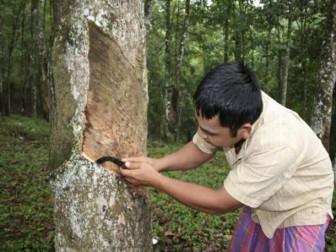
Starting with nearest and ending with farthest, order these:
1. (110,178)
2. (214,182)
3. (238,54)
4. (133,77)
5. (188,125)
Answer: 1. (110,178)
2. (133,77)
3. (214,182)
4. (238,54)
5. (188,125)

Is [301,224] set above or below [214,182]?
Answer: above

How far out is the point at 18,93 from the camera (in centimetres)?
2686

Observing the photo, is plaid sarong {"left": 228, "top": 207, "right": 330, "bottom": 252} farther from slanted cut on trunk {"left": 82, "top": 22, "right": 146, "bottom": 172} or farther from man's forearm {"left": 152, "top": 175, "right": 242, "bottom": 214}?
slanted cut on trunk {"left": 82, "top": 22, "right": 146, "bottom": 172}

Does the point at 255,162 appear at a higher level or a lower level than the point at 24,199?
higher

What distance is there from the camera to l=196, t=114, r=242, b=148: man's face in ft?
6.80

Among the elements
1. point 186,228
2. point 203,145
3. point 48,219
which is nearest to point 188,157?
point 203,145

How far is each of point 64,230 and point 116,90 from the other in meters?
0.84

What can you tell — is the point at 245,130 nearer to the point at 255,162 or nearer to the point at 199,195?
the point at 255,162

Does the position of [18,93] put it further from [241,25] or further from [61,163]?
[61,163]

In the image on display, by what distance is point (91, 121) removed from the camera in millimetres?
2090

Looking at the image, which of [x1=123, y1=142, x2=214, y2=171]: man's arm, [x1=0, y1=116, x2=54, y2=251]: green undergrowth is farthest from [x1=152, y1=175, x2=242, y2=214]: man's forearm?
[x1=0, y1=116, x2=54, y2=251]: green undergrowth

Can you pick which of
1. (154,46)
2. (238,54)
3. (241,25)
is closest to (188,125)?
(154,46)

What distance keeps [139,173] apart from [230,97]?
626 millimetres

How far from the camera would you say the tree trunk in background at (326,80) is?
7152 millimetres
